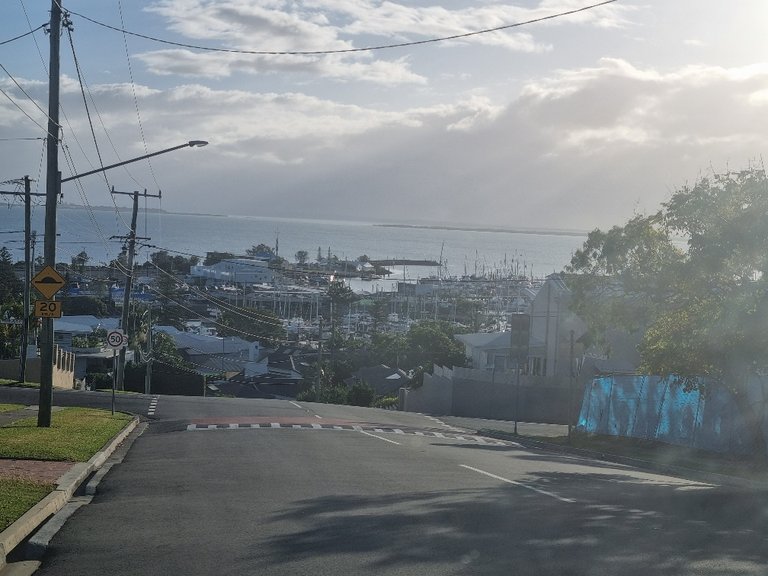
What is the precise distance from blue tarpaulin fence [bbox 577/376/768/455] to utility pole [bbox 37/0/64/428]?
600 inches

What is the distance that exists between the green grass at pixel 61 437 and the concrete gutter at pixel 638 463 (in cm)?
1173

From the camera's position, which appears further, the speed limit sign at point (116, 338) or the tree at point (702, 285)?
the speed limit sign at point (116, 338)

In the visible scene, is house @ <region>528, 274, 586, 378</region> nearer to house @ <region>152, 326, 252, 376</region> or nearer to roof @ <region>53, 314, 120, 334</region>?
house @ <region>152, 326, 252, 376</region>

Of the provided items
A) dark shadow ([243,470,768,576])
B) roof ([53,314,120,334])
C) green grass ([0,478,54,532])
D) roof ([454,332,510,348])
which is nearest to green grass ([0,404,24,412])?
green grass ([0,478,54,532])

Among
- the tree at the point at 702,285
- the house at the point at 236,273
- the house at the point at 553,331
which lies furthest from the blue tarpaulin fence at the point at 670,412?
the house at the point at 236,273

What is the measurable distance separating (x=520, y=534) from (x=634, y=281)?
17.5 m

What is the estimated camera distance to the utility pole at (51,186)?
2297 cm

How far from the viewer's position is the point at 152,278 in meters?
109

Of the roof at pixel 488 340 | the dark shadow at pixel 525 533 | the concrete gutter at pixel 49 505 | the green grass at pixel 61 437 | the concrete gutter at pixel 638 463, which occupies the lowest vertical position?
the concrete gutter at pixel 638 463

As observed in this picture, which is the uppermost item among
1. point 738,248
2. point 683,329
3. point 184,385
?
point 738,248

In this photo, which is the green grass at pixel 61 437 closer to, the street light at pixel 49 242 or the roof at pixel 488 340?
the street light at pixel 49 242

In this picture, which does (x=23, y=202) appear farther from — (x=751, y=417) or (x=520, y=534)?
(x=520, y=534)

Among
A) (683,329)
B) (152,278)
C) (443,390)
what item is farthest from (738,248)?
(152,278)

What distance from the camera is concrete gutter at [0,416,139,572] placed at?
31.3 ft
